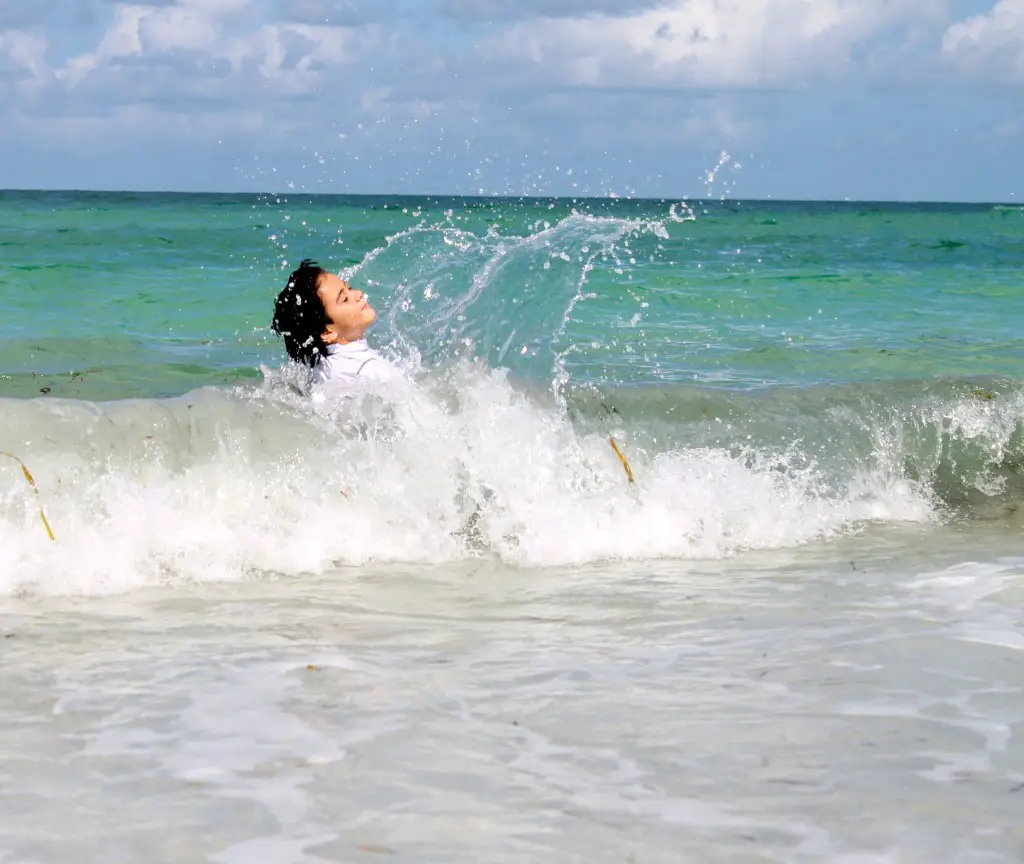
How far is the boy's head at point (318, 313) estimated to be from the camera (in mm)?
6328

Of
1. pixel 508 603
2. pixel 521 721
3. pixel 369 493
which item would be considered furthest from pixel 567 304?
pixel 521 721

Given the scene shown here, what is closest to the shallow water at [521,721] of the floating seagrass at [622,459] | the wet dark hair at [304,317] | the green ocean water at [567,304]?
the floating seagrass at [622,459]

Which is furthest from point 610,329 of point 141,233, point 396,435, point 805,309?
point 141,233

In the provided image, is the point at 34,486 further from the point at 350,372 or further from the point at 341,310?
the point at 341,310

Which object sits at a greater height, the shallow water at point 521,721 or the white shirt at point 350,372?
the white shirt at point 350,372

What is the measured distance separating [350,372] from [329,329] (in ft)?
0.86

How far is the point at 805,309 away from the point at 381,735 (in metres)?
14.3

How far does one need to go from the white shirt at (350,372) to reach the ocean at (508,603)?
109mm

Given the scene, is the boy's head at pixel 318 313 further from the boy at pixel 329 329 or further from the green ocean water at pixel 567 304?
the green ocean water at pixel 567 304

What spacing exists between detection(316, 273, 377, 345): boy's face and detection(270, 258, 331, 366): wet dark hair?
0.02 m

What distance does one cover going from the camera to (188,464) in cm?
607

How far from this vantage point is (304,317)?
6352 millimetres

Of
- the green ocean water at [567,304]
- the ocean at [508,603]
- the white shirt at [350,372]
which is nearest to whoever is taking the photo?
the ocean at [508,603]

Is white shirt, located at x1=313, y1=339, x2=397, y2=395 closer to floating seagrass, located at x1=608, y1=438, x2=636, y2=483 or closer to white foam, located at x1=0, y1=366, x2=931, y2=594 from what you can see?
white foam, located at x1=0, y1=366, x2=931, y2=594
